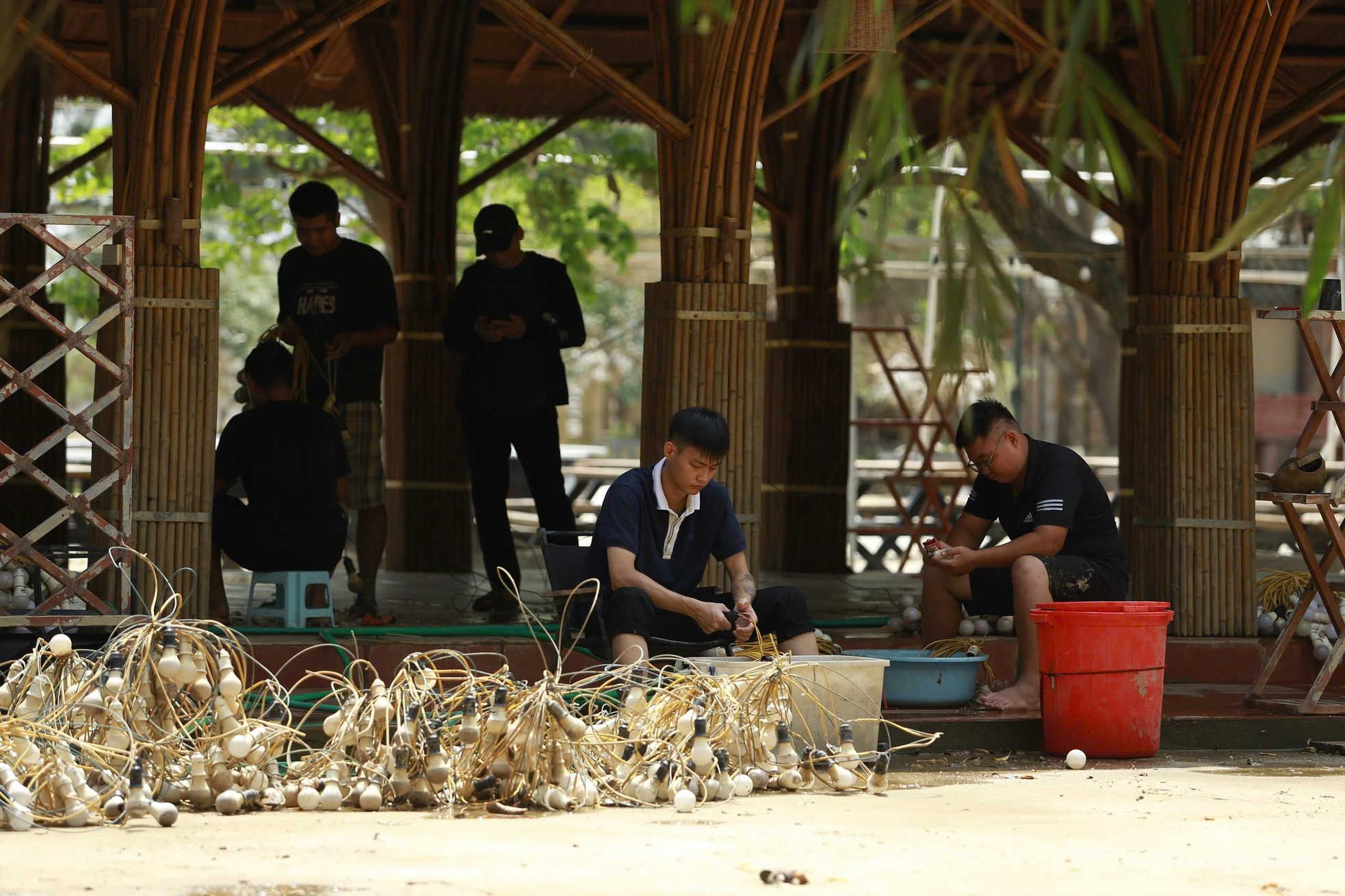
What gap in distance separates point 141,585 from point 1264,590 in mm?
4815

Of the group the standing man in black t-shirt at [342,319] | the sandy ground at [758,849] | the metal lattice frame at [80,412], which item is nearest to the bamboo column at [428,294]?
the standing man in black t-shirt at [342,319]

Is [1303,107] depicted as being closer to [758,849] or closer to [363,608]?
[363,608]

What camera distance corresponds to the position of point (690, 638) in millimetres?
5832

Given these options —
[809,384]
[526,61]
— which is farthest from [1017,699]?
[526,61]

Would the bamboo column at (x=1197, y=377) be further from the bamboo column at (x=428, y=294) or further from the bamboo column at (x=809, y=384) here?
the bamboo column at (x=428, y=294)

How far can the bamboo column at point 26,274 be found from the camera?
926cm

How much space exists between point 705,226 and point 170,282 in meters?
2.00

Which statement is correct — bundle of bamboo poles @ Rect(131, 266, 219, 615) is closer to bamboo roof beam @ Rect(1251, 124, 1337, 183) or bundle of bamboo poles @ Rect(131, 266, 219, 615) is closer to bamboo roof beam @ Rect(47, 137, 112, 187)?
bamboo roof beam @ Rect(47, 137, 112, 187)

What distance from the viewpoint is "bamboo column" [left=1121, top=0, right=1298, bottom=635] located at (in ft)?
23.4

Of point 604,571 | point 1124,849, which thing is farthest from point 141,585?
point 1124,849

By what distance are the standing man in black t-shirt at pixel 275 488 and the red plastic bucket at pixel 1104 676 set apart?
107 inches

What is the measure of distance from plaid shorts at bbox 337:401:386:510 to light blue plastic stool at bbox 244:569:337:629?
84cm

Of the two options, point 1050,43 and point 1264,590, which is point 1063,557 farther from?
point 1050,43

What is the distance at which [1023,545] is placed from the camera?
20.7 feet
